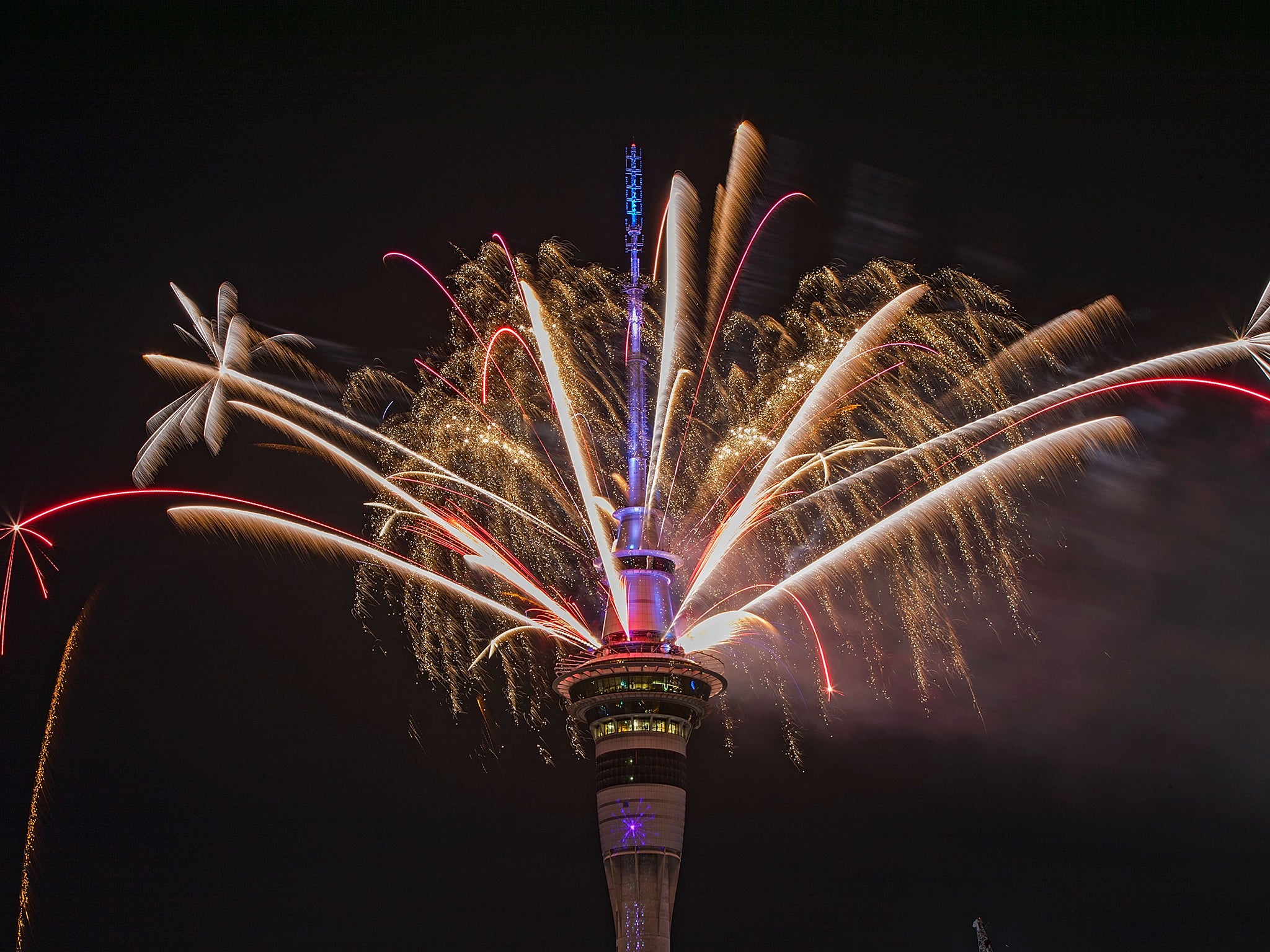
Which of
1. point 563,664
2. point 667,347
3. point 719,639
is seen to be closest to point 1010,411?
point 667,347

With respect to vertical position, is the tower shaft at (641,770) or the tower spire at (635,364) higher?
the tower spire at (635,364)

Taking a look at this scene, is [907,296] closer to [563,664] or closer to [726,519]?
[726,519]

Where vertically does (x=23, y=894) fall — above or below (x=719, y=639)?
below

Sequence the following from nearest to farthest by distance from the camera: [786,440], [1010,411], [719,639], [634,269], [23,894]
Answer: [23,894]
[1010,411]
[786,440]
[719,639]
[634,269]

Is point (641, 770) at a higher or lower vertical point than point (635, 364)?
lower

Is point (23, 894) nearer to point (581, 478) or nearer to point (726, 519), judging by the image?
point (581, 478)

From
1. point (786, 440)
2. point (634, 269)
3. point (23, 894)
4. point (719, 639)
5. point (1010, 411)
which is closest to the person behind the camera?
point (23, 894)

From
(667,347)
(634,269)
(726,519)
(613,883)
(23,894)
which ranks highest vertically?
(634,269)

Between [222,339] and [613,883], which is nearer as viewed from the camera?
[222,339]

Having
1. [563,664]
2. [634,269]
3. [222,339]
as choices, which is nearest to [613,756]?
[563,664]

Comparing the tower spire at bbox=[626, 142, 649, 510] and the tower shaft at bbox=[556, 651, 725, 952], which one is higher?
the tower spire at bbox=[626, 142, 649, 510]
